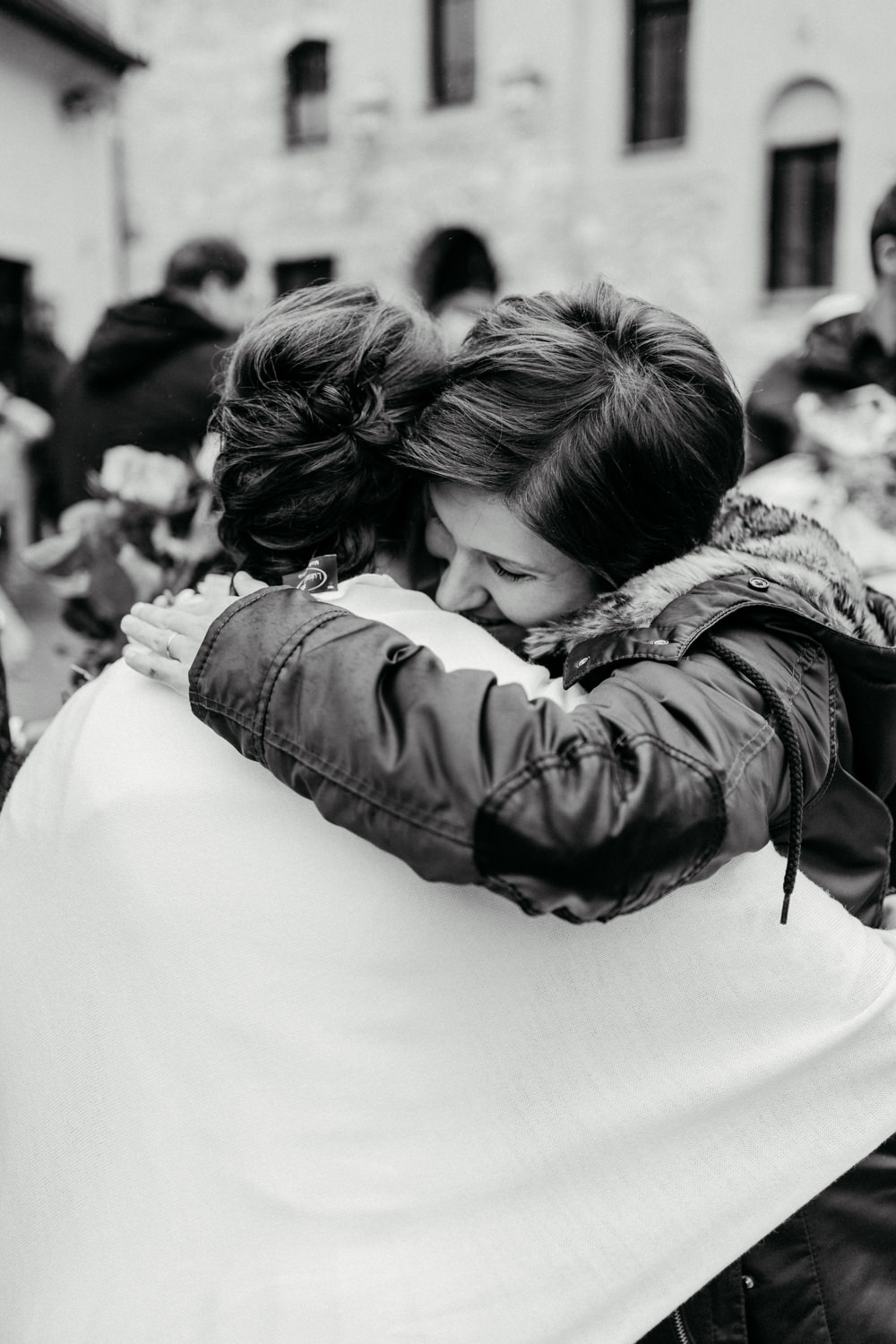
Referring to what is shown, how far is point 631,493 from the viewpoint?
4.78 ft

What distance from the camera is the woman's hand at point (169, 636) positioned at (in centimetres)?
124

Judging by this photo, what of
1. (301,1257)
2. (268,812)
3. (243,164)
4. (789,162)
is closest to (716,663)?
(268,812)

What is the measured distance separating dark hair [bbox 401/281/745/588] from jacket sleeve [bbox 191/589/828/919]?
35cm

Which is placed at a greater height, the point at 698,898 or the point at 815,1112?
the point at 698,898

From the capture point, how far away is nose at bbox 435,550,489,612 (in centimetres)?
158

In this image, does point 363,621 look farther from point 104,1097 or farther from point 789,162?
point 789,162

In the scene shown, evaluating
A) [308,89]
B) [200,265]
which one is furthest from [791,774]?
[308,89]

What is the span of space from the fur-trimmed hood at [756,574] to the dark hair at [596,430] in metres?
0.06

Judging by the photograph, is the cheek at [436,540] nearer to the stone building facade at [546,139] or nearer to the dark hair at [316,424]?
the dark hair at [316,424]

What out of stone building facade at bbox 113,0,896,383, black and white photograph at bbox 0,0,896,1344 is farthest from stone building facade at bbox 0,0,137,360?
stone building facade at bbox 113,0,896,383

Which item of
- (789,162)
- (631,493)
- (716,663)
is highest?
(789,162)

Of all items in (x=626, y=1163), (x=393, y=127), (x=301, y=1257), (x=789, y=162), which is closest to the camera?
(x=301, y=1257)

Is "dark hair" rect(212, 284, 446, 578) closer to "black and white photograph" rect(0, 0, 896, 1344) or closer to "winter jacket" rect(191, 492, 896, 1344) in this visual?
"black and white photograph" rect(0, 0, 896, 1344)

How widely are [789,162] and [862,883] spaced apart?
12467 mm
